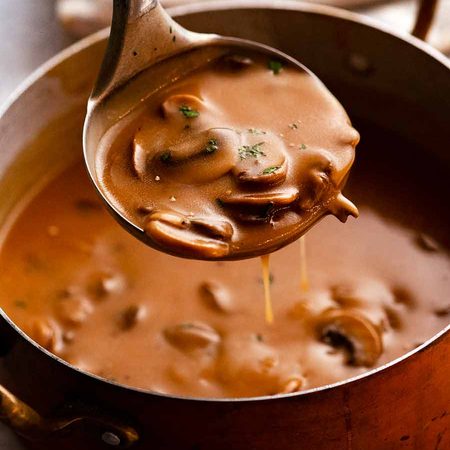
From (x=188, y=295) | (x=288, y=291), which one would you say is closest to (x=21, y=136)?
(x=188, y=295)

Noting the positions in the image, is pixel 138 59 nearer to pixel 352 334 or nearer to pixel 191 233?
pixel 191 233

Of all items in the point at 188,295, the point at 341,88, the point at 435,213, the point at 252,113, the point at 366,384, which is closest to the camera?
the point at 366,384

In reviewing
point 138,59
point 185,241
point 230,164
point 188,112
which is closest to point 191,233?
point 185,241

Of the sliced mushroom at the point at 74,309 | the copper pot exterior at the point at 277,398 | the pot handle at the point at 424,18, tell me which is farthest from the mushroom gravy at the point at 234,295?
the pot handle at the point at 424,18

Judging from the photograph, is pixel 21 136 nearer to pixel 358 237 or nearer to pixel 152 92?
pixel 152 92

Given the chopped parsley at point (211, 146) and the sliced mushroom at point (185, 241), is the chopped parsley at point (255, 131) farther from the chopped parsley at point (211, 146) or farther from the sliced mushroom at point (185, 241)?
the sliced mushroom at point (185, 241)

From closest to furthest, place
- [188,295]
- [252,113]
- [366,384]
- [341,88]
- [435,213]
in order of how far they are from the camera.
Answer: [366,384], [252,113], [188,295], [435,213], [341,88]
